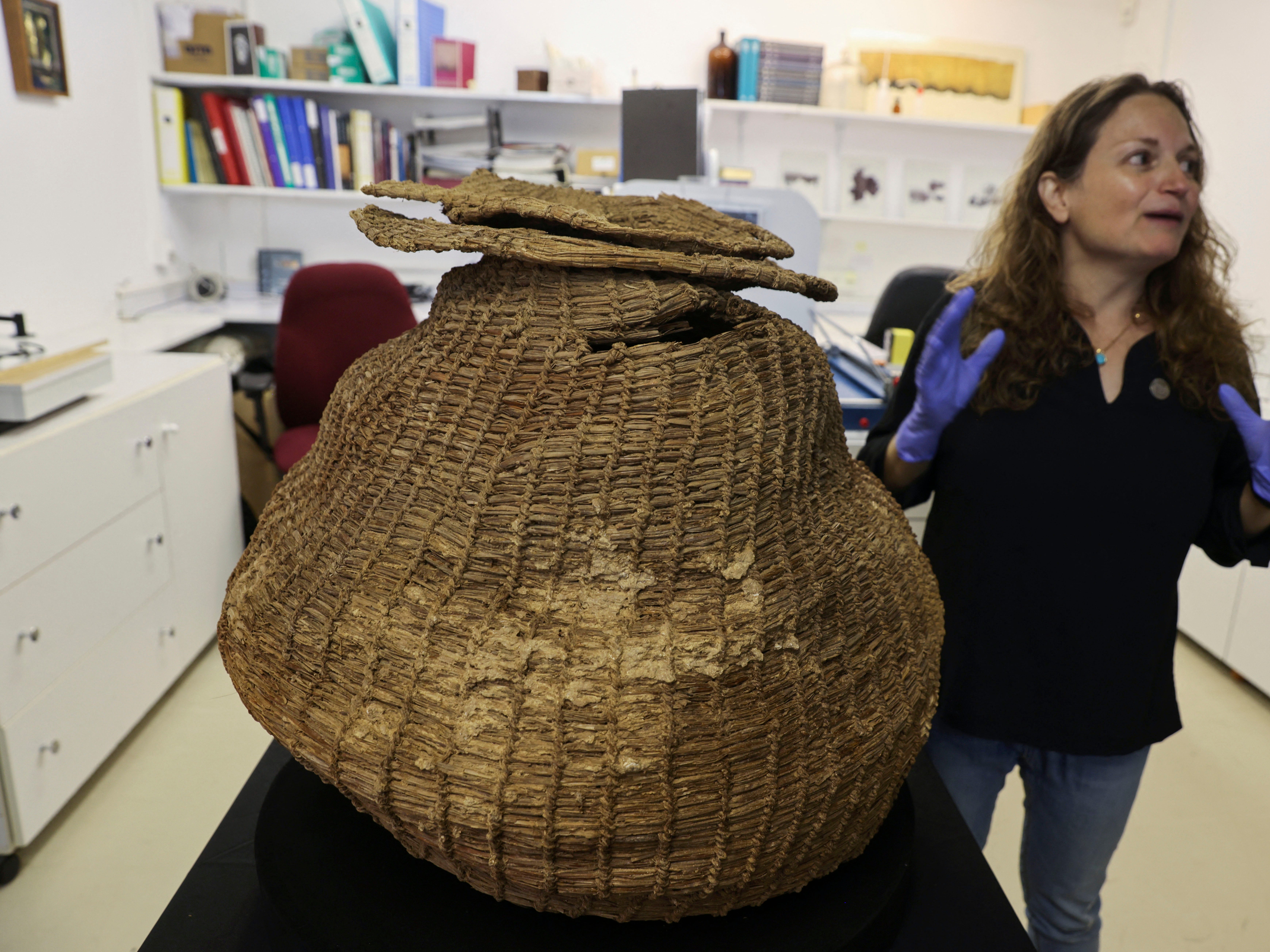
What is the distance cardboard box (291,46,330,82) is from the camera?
3.78 metres

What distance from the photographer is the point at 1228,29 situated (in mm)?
3328

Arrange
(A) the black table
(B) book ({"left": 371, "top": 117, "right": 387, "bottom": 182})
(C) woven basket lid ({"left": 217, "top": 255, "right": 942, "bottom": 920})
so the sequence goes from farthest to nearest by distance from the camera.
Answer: (B) book ({"left": 371, "top": 117, "right": 387, "bottom": 182}) → (A) the black table → (C) woven basket lid ({"left": 217, "top": 255, "right": 942, "bottom": 920})

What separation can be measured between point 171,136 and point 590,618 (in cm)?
396

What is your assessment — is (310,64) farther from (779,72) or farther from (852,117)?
(852,117)

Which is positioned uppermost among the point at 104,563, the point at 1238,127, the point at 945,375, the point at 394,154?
the point at 1238,127

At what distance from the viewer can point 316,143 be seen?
3799 millimetres

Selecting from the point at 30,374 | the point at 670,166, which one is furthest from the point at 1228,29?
the point at 30,374

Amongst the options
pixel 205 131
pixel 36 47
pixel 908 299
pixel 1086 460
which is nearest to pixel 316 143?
pixel 205 131

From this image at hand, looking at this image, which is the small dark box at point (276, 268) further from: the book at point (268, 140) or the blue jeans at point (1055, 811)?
the blue jeans at point (1055, 811)

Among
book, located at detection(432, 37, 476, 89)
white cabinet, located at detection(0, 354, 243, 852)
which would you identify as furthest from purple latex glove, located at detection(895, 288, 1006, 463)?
book, located at detection(432, 37, 476, 89)

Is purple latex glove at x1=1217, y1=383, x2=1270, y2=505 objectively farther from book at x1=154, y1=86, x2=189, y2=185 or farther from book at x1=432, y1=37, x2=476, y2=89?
book at x1=154, y1=86, x2=189, y2=185

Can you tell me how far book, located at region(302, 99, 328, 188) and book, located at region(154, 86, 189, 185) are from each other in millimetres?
524

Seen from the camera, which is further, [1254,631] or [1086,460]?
[1254,631]

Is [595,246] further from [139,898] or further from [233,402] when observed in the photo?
[233,402]
